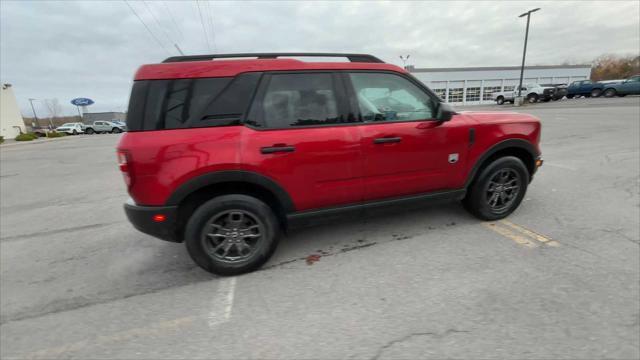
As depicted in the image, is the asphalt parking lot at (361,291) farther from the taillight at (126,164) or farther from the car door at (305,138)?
the taillight at (126,164)

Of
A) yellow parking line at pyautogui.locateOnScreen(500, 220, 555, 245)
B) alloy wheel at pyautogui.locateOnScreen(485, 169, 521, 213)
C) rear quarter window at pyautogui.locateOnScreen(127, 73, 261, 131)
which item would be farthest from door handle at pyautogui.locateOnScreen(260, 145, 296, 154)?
yellow parking line at pyautogui.locateOnScreen(500, 220, 555, 245)

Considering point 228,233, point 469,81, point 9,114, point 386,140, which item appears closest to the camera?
point 228,233

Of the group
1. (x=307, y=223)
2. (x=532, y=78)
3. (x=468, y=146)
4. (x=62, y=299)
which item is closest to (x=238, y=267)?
(x=307, y=223)

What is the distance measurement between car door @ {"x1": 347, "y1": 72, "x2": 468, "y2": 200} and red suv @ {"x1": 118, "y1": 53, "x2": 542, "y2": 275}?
0.04 ft

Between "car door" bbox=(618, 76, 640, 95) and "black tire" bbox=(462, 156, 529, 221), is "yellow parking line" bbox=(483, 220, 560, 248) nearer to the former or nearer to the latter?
"black tire" bbox=(462, 156, 529, 221)

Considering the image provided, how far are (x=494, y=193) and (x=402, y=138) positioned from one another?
5.07ft

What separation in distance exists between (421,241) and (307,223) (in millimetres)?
1302

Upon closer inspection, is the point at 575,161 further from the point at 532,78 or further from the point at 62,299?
the point at 532,78

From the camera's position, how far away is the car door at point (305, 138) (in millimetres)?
2730

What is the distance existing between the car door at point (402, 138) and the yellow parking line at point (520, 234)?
2.92 ft

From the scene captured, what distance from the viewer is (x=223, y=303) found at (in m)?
2.54

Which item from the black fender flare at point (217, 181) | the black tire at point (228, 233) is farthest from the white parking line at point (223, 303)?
the black fender flare at point (217, 181)

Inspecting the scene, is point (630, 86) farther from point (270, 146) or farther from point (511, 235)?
point (270, 146)

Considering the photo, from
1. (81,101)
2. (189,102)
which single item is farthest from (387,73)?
(81,101)
